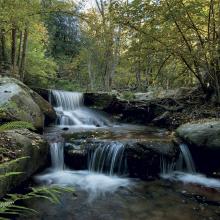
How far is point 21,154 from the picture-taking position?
6.24 meters

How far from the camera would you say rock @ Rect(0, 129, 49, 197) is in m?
5.69

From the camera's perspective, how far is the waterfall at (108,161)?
7.84m

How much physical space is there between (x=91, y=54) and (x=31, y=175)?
16.1 meters

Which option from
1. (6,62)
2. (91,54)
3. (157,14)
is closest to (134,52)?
(157,14)

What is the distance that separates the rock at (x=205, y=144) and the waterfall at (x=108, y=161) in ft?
6.57

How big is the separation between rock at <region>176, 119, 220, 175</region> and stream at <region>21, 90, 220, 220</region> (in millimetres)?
234

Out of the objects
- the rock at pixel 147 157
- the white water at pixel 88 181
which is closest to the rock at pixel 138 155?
the rock at pixel 147 157

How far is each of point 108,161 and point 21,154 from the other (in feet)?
8.17

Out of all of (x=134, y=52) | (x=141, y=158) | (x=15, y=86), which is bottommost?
(x=141, y=158)

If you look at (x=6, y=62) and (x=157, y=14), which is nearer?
(x=157, y=14)

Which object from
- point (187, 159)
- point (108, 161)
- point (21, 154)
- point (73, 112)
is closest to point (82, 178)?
point (108, 161)

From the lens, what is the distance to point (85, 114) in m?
13.9

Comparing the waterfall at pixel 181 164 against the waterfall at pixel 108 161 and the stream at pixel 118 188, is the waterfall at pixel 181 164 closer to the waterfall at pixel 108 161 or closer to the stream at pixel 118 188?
the stream at pixel 118 188

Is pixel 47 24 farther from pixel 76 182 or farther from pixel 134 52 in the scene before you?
pixel 76 182
